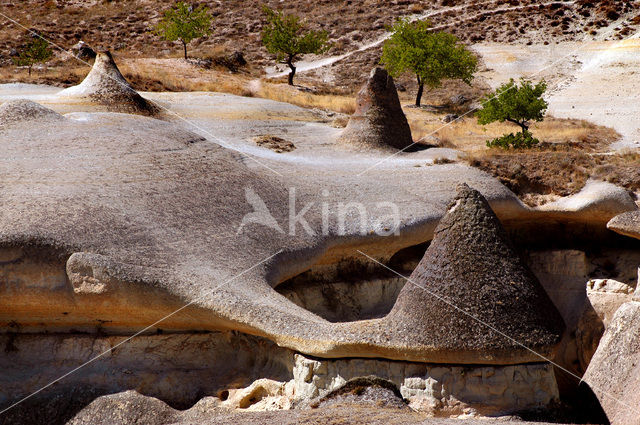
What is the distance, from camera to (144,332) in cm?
1285

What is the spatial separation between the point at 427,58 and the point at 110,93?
20816mm

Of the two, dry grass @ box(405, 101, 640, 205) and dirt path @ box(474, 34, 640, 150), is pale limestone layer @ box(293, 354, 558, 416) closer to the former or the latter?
dry grass @ box(405, 101, 640, 205)

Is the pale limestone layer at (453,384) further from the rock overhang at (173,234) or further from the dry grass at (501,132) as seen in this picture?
the dry grass at (501,132)

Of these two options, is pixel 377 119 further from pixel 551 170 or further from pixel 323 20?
pixel 323 20

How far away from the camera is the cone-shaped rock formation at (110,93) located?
79.0 feet

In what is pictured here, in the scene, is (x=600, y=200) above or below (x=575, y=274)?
above

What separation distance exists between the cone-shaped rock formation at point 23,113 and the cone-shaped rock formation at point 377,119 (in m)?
9.26

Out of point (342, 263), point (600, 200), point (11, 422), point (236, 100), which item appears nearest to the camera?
point (11, 422)

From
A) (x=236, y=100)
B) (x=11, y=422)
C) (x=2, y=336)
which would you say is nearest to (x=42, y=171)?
(x=2, y=336)

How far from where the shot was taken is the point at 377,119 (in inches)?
933

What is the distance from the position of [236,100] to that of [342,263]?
1392 centimetres

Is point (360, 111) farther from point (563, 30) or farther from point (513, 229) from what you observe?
point (563, 30)

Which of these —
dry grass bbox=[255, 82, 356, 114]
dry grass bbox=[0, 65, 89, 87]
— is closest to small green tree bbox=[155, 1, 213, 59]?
dry grass bbox=[255, 82, 356, 114]

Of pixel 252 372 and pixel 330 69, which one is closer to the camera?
pixel 252 372
